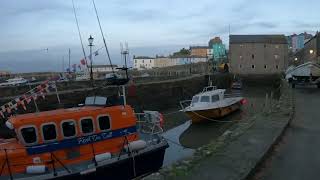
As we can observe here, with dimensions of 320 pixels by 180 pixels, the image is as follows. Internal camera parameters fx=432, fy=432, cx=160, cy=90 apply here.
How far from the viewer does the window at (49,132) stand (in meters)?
12.7

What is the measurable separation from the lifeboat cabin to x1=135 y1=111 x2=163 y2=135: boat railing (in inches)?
53.5

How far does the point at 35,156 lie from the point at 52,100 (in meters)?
Answer: 19.8

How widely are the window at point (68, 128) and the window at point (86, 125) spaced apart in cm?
30

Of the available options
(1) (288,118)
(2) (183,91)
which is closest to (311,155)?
(1) (288,118)

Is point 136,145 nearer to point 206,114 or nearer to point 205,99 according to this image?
point 206,114

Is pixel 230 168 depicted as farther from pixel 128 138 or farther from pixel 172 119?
pixel 172 119

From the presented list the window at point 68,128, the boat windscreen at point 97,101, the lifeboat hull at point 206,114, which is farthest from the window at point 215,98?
the window at point 68,128

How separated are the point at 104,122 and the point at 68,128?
128cm

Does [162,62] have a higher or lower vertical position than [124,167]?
higher

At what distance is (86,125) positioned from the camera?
13.4m

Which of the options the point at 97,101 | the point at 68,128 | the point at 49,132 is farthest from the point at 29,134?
the point at 97,101

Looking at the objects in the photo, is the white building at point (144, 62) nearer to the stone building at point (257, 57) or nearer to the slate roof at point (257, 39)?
the slate roof at point (257, 39)

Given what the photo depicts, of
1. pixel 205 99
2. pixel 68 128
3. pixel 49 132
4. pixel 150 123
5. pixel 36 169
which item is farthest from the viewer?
pixel 205 99

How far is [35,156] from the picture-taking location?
41.0 feet
